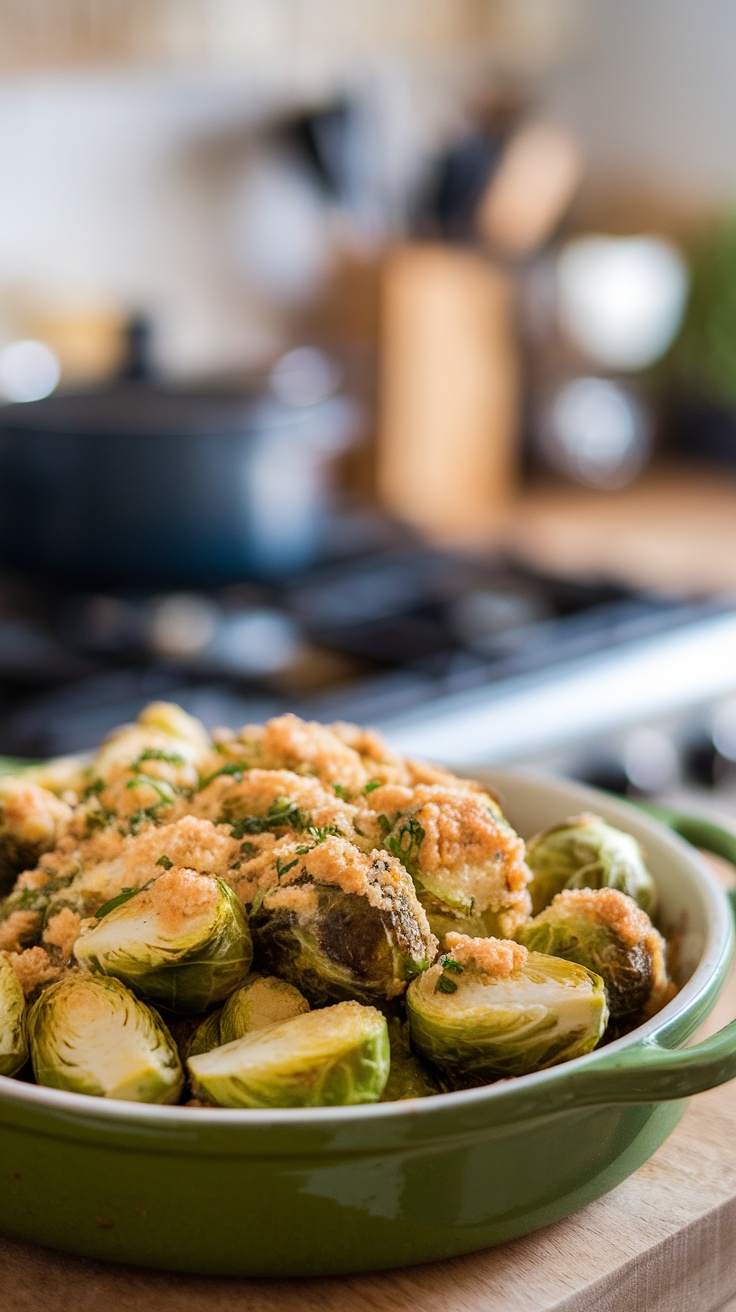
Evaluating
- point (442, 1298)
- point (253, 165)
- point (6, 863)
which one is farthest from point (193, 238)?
point (442, 1298)

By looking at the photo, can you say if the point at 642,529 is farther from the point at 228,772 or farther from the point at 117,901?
the point at 117,901

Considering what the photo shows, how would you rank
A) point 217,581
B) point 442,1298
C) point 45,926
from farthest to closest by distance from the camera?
point 217,581
point 45,926
point 442,1298

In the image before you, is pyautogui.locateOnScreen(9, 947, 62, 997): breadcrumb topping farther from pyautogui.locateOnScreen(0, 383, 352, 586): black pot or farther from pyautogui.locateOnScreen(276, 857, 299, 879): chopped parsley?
pyautogui.locateOnScreen(0, 383, 352, 586): black pot

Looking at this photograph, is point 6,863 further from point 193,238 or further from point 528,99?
point 528,99

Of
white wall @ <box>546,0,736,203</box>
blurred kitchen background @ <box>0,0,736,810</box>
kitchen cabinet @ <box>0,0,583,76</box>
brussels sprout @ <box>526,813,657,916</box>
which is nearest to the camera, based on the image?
brussels sprout @ <box>526,813,657,916</box>

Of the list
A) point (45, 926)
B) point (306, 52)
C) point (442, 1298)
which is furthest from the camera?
point (306, 52)

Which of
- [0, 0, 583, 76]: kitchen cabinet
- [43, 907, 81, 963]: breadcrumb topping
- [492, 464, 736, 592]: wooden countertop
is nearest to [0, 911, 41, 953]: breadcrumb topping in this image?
[43, 907, 81, 963]: breadcrumb topping

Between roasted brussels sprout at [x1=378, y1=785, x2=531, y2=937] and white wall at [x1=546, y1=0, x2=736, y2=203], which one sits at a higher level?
white wall at [x1=546, y1=0, x2=736, y2=203]

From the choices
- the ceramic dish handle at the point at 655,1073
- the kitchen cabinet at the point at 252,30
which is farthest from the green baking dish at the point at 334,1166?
the kitchen cabinet at the point at 252,30
